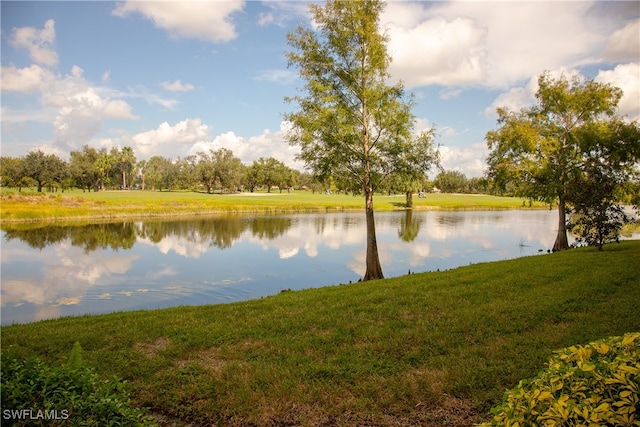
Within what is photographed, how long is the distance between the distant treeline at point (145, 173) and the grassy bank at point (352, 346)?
5923 cm

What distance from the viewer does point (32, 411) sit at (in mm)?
3551

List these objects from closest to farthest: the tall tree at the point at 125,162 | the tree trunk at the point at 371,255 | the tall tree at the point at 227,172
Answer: the tree trunk at the point at 371,255 → the tall tree at the point at 227,172 → the tall tree at the point at 125,162

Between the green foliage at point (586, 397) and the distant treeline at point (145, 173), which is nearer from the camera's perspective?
the green foliage at point (586, 397)

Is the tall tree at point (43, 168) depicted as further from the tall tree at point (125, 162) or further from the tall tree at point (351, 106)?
the tall tree at point (351, 106)

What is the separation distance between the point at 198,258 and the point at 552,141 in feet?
80.5

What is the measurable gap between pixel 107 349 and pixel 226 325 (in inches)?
105

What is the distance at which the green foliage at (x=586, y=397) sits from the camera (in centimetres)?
237

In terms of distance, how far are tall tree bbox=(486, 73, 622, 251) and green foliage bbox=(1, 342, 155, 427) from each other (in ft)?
81.8

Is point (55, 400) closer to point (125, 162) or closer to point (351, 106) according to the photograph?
point (351, 106)

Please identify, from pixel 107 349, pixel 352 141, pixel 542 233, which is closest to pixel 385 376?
pixel 107 349

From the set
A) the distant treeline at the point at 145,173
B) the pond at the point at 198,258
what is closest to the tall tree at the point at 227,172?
the distant treeline at the point at 145,173

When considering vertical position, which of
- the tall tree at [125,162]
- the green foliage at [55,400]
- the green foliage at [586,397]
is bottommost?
the green foliage at [55,400]

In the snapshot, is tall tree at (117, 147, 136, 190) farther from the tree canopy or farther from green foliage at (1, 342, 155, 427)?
green foliage at (1, 342, 155, 427)

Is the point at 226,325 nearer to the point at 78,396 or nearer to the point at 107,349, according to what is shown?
the point at 107,349
